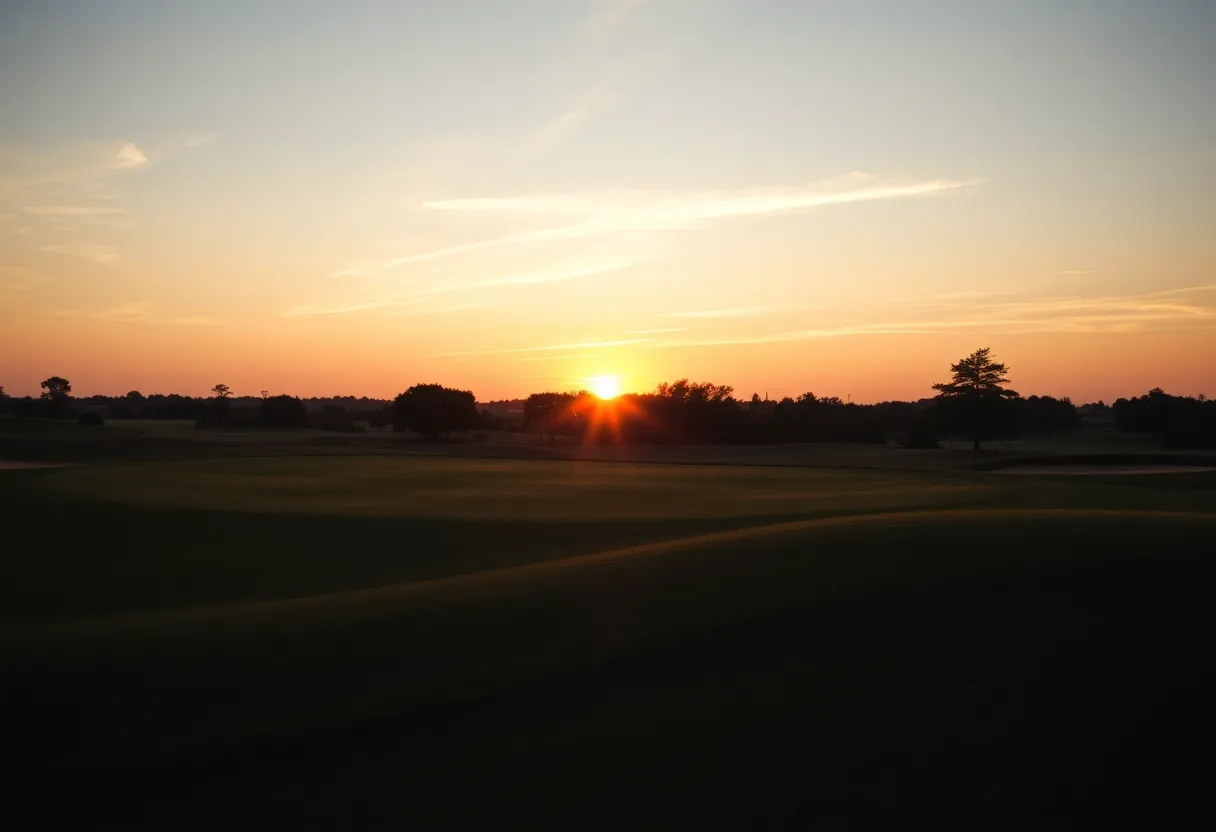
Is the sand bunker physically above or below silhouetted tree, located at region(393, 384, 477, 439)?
below

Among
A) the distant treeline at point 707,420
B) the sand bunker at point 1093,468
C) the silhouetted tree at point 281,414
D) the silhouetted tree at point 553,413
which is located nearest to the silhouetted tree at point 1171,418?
the distant treeline at point 707,420

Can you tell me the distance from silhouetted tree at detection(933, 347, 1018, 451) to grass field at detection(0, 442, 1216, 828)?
175 feet

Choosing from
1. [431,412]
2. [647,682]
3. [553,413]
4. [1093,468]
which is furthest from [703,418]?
[647,682]

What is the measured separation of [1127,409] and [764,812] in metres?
107

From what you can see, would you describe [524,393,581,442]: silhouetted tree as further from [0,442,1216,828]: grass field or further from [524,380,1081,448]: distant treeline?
[0,442,1216,828]: grass field

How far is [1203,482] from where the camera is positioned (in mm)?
34125

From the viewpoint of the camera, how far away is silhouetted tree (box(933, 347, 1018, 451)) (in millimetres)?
65562

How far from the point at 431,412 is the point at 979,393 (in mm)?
55744

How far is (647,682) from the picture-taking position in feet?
31.6

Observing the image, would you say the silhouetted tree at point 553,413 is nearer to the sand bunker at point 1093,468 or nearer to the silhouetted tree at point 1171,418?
the sand bunker at point 1093,468

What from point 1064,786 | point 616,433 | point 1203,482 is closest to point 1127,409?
point 616,433

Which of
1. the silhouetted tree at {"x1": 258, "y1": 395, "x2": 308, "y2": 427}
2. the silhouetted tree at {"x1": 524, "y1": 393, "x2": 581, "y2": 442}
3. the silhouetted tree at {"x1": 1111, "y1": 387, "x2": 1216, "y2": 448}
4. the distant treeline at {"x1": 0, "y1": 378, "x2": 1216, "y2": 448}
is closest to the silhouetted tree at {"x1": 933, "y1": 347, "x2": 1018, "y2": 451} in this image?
the distant treeline at {"x1": 0, "y1": 378, "x2": 1216, "y2": 448}

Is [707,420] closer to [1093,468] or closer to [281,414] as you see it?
[1093,468]

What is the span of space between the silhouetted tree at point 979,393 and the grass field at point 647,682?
53.4 metres
